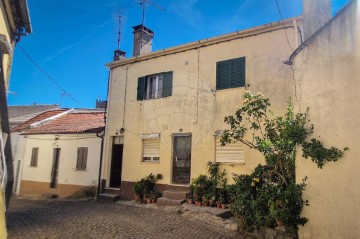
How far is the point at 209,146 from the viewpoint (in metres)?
11.6

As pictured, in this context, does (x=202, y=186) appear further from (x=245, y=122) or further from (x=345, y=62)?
(x=345, y=62)

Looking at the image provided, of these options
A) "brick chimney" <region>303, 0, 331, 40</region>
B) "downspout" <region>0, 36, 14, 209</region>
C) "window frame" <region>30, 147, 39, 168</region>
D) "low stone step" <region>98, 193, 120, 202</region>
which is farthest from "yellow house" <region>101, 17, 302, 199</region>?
"downspout" <region>0, 36, 14, 209</region>

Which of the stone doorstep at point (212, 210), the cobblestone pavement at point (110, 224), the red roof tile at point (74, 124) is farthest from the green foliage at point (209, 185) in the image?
the red roof tile at point (74, 124)

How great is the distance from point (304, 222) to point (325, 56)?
3407 millimetres

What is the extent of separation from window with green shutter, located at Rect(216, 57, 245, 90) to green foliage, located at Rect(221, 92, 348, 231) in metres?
3.65

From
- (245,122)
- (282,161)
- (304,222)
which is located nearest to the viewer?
(304,222)

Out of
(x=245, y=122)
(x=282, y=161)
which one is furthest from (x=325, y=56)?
(x=245, y=122)

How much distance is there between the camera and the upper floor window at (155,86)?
13.4 metres

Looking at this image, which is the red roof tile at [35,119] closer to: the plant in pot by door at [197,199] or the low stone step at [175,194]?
the low stone step at [175,194]

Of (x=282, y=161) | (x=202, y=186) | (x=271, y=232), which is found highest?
(x=282, y=161)

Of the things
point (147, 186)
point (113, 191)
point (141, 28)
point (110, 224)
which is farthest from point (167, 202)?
point (141, 28)

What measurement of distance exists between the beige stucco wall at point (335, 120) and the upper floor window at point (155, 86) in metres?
7.75

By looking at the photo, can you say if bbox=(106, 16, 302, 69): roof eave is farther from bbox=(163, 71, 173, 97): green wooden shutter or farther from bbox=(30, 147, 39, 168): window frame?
bbox=(30, 147, 39, 168): window frame

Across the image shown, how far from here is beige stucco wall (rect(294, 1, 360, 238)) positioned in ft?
16.0
